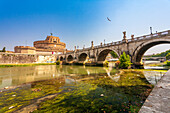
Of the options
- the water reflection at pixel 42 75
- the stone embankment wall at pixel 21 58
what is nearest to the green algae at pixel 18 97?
the water reflection at pixel 42 75

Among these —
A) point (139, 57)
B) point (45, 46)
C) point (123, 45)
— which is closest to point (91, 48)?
point (123, 45)

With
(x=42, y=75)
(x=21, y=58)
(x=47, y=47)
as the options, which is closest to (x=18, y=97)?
(x=42, y=75)

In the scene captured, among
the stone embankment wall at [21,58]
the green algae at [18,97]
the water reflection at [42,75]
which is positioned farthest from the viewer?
the stone embankment wall at [21,58]

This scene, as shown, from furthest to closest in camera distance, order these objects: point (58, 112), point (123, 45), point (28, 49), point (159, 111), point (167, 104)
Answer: point (28, 49), point (123, 45), point (58, 112), point (167, 104), point (159, 111)

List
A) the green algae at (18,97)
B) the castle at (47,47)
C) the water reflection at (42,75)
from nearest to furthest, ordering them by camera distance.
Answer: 1. the green algae at (18,97)
2. the water reflection at (42,75)
3. the castle at (47,47)

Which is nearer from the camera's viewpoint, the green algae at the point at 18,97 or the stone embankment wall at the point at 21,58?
the green algae at the point at 18,97

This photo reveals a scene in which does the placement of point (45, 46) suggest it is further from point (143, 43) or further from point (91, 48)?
point (143, 43)

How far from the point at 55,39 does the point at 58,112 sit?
8800 centimetres

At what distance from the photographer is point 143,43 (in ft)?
55.7

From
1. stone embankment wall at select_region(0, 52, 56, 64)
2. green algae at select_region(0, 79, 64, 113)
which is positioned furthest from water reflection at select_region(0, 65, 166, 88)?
stone embankment wall at select_region(0, 52, 56, 64)

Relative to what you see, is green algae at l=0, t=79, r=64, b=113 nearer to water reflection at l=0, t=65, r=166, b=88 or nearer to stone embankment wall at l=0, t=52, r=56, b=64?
water reflection at l=0, t=65, r=166, b=88

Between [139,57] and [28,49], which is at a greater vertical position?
[28,49]

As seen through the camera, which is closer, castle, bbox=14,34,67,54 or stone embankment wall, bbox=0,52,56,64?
stone embankment wall, bbox=0,52,56,64

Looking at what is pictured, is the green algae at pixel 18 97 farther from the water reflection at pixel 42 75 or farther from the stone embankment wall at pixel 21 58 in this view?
the stone embankment wall at pixel 21 58
